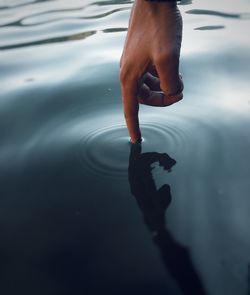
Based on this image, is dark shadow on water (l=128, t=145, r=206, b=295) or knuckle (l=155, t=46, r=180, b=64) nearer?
knuckle (l=155, t=46, r=180, b=64)

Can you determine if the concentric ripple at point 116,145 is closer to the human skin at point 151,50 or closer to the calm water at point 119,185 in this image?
the calm water at point 119,185

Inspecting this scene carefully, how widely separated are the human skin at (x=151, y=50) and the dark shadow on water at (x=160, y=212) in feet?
1.51

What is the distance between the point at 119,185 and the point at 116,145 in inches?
13.8

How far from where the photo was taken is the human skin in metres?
1.25

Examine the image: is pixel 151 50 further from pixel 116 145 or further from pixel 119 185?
pixel 116 145

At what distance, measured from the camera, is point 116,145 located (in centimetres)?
211

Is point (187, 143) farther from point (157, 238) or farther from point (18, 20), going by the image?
point (18, 20)

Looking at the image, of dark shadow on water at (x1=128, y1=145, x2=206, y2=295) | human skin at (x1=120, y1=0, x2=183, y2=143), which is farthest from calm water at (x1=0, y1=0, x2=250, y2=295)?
human skin at (x1=120, y1=0, x2=183, y2=143)

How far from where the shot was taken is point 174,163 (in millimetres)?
1951

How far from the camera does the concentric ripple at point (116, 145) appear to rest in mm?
1959

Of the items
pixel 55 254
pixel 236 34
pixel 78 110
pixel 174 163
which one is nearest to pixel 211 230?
pixel 174 163

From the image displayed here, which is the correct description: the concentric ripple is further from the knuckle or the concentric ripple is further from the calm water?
the knuckle

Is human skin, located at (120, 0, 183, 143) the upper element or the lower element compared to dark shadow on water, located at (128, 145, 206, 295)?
upper

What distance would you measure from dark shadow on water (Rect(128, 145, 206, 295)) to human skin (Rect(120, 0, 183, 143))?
18.1 inches
